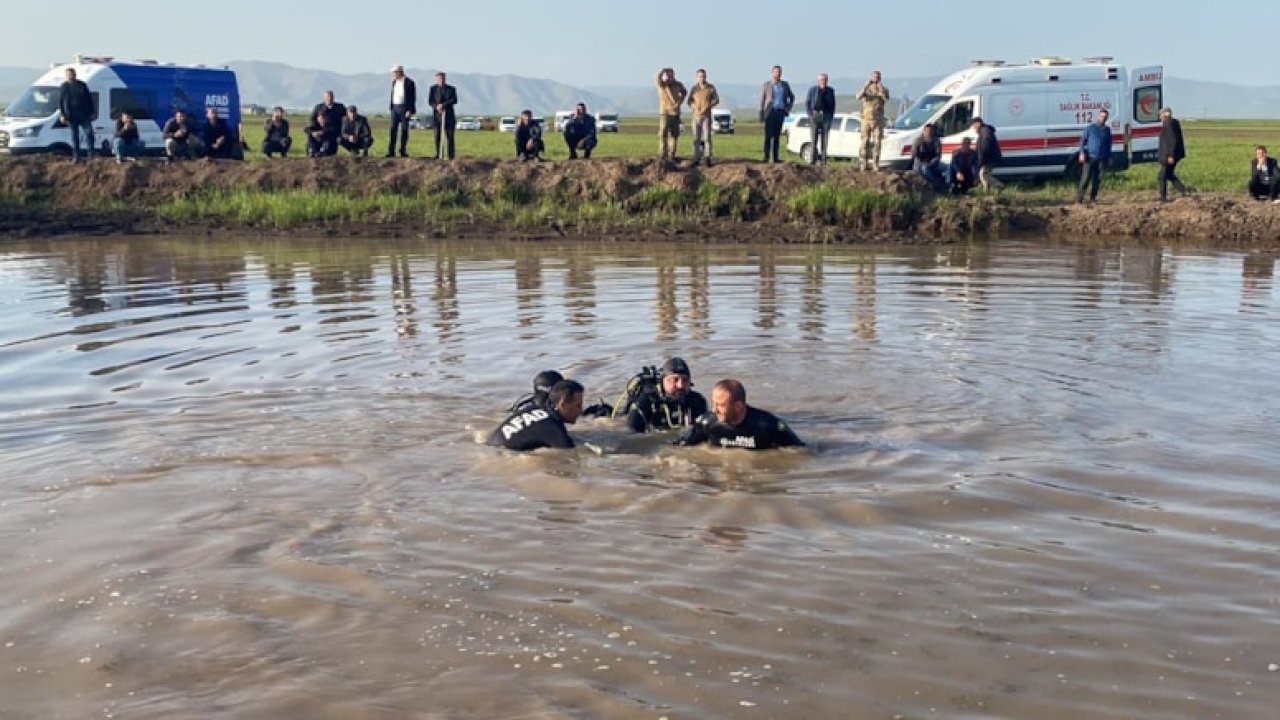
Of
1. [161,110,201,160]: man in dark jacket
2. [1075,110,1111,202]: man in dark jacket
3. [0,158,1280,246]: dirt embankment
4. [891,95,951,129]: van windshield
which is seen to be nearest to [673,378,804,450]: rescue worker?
[0,158,1280,246]: dirt embankment

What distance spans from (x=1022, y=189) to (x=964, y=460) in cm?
1928

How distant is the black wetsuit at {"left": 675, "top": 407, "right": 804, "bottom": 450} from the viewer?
9.84m

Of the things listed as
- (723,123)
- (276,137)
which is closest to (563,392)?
(276,137)

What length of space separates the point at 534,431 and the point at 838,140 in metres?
27.0

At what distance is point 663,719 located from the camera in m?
5.64

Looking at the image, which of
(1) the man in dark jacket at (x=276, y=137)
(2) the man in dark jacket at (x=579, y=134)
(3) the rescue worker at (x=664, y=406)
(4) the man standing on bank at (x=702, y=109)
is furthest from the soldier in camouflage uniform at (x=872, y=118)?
(3) the rescue worker at (x=664, y=406)

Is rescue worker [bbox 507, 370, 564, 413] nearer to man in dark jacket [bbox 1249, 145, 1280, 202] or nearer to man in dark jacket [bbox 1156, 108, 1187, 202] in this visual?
man in dark jacket [bbox 1156, 108, 1187, 202]

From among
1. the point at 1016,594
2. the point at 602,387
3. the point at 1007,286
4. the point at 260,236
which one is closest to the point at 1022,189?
the point at 1007,286

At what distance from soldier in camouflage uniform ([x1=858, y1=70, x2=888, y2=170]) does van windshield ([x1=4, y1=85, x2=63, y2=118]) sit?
18.5 m

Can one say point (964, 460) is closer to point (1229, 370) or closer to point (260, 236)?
point (1229, 370)

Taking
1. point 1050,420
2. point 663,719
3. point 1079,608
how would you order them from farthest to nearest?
point 1050,420 < point 1079,608 < point 663,719

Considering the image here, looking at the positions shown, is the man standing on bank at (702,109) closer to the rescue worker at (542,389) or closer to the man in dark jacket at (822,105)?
the man in dark jacket at (822,105)

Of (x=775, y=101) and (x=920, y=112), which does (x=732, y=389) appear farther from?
(x=920, y=112)

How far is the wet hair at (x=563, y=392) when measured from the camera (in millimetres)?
9992
